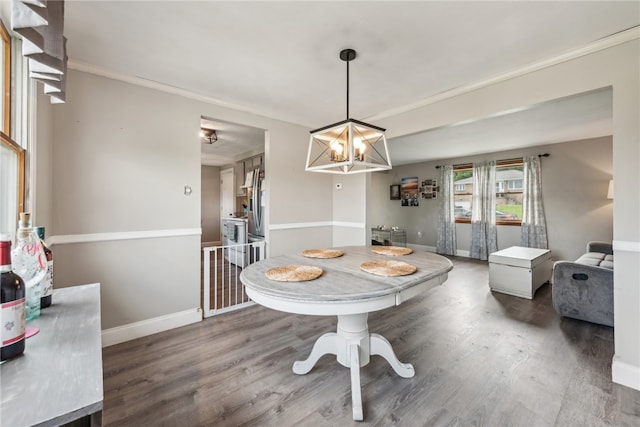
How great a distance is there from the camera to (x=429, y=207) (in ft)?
A: 22.3

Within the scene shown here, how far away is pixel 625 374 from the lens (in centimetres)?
183

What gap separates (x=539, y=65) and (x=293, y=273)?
260cm

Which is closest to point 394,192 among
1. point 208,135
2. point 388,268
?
point 208,135

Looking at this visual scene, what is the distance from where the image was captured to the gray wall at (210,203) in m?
7.31

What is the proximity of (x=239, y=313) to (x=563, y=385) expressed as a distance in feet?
9.54

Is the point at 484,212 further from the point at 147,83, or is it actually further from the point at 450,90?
the point at 147,83

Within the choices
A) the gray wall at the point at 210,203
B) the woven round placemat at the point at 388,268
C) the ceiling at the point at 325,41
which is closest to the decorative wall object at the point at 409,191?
the ceiling at the point at 325,41

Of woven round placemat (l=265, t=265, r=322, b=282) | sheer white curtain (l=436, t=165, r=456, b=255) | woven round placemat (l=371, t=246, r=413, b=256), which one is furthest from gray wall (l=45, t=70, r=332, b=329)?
sheer white curtain (l=436, t=165, r=456, b=255)

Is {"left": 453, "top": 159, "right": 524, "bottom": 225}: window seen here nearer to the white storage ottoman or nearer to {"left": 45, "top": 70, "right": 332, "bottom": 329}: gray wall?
the white storage ottoman

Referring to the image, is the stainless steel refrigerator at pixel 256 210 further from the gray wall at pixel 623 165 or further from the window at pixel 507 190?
the window at pixel 507 190

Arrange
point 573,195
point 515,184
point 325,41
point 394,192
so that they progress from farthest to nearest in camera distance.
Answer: point 394,192 → point 515,184 → point 573,195 → point 325,41

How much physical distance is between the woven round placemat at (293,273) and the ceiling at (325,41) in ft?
5.32

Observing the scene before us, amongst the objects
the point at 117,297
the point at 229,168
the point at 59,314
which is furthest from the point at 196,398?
the point at 229,168

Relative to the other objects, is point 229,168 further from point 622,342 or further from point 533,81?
point 622,342
